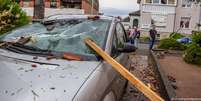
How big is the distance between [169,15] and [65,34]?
1741 inches

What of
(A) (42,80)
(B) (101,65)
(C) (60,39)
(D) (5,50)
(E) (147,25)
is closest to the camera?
(A) (42,80)

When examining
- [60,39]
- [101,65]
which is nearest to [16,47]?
[60,39]

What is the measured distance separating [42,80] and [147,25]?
149 feet

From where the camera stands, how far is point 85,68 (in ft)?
14.4

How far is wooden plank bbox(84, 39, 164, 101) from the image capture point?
4.33m

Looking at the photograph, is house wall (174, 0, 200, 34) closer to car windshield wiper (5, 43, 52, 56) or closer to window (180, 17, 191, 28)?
window (180, 17, 191, 28)

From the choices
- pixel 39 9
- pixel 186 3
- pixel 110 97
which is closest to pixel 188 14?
pixel 186 3

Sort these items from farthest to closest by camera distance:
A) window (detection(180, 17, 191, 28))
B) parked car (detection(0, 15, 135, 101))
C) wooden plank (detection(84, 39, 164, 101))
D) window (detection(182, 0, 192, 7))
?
window (detection(182, 0, 192, 7))
window (detection(180, 17, 191, 28))
wooden plank (detection(84, 39, 164, 101))
parked car (detection(0, 15, 135, 101))

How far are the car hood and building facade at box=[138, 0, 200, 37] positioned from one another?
4342 centimetres

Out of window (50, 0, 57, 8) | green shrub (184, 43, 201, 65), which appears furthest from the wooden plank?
window (50, 0, 57, 8)

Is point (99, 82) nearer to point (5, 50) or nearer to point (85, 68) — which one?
point (85, 68)

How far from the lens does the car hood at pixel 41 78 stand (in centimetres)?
353

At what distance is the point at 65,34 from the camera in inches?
225

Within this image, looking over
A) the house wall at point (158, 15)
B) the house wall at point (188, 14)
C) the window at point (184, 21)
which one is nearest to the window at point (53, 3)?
the house wall at point (158, 15)
